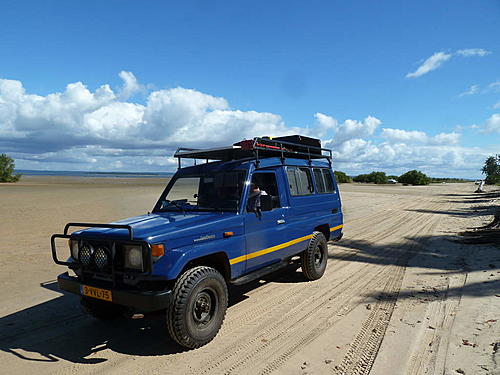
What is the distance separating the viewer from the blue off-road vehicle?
344 cm

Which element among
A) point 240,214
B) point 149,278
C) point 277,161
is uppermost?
point 277,161

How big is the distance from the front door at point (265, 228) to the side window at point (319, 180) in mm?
1544

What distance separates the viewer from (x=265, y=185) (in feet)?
17.3

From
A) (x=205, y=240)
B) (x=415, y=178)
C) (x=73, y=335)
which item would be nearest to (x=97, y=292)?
(x=73, y=335)

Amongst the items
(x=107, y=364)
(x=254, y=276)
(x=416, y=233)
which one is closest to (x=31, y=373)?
(x=107, y=364)

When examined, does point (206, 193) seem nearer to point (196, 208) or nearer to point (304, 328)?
point (196, 208)

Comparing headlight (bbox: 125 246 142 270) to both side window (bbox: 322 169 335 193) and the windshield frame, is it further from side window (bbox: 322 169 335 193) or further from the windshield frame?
side window (bbox: 322 169 335 193)

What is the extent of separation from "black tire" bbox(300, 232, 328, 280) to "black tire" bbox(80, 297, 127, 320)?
317cm

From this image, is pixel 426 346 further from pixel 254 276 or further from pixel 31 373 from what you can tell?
pixel 31 373

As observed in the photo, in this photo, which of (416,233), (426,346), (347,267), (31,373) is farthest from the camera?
(416,233)

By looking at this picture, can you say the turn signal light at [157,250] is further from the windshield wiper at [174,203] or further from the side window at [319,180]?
the side window at [319,180]

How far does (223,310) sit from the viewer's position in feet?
12.9

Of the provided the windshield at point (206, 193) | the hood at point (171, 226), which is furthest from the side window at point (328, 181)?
the hood at point (171, 226)

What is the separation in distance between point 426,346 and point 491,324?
1.08m
